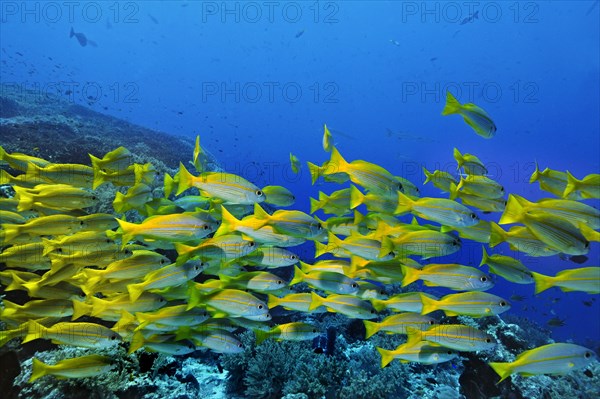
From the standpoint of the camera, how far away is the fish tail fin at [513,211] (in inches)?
132

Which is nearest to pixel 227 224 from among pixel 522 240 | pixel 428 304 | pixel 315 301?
pixel 315 301

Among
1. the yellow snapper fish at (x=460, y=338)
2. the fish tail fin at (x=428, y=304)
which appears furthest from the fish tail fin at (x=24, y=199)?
the yellow snapper fish at (x=460, y=338)

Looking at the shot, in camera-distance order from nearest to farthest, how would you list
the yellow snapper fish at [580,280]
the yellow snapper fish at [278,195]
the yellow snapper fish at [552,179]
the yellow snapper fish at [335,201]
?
the yellow snapper fish at [580,280] < the yellow snapper fish at [552,179] < the yellow snapper fish at [335,201] < the yellow snapper fish at [278,195]

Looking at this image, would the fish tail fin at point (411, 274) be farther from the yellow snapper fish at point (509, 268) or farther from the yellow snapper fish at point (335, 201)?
the yellow snapper fish at point (335, 201)

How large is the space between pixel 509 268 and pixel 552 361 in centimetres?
108

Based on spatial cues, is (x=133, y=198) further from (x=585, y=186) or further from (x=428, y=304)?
(x=585, y=186)

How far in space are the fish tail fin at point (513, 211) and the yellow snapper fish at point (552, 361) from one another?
1.22 meters

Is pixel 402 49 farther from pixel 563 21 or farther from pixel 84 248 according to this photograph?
pixel 84 248

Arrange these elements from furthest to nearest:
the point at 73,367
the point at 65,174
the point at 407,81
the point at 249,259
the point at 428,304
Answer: the point at 407,81 → the point at 65,174 → the point at 249,259 → the point at 428,304 → the point at 73,367

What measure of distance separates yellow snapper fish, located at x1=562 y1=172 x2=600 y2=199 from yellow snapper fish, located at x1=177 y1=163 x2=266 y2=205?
11.2ft

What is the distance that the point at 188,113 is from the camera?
128 meters

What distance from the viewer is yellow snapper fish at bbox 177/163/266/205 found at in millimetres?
4137

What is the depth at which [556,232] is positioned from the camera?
319cm

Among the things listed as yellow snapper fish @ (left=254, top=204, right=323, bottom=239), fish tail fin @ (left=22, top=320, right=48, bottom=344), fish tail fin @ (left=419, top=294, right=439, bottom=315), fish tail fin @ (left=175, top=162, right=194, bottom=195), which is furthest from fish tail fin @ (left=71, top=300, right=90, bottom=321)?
fish tail fin @ (left=419, top=294, right=439, bottom=315)
